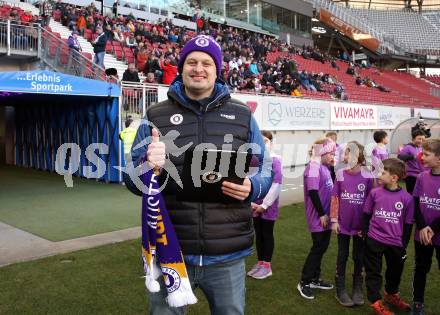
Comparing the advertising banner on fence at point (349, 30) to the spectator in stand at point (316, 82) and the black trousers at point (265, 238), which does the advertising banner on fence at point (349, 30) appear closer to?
the spectator in stand at point (316, 82)

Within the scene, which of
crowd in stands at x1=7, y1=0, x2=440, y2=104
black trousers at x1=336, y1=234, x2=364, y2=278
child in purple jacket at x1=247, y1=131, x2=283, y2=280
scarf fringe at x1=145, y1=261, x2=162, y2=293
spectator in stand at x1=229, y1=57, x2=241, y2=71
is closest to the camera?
scarf fringe at x1=145, y1=261, x2=162, y2=293

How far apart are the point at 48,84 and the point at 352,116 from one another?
12.8 metres

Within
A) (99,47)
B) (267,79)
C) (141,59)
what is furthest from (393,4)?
(99,47)

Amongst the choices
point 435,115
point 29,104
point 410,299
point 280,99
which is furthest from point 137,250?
point 435,115

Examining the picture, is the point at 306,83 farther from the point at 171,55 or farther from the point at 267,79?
the point at 171,55

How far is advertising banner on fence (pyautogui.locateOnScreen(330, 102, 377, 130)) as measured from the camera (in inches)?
715

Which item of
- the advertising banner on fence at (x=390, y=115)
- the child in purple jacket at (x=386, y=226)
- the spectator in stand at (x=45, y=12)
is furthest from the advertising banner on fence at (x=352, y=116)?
the child in purple jacket at (x=386, y=226)

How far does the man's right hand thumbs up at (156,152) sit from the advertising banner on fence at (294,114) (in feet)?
41.8

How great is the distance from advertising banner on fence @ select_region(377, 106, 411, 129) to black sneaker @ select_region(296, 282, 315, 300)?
676 inches

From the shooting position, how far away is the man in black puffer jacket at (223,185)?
7.80 ft

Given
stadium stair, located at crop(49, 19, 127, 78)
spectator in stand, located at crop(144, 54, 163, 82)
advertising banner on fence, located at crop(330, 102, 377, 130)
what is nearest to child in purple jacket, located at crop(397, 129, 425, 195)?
spectator in stand, located at crop(144, 54, 163, 82)

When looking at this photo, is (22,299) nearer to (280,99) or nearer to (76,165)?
(76,165)

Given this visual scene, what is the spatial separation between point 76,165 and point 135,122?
401 cm

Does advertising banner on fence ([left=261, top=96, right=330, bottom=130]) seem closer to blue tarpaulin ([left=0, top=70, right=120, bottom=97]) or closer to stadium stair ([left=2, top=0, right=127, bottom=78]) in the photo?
stadium stair ([left=2, top=0, right=127, bottom=78])
